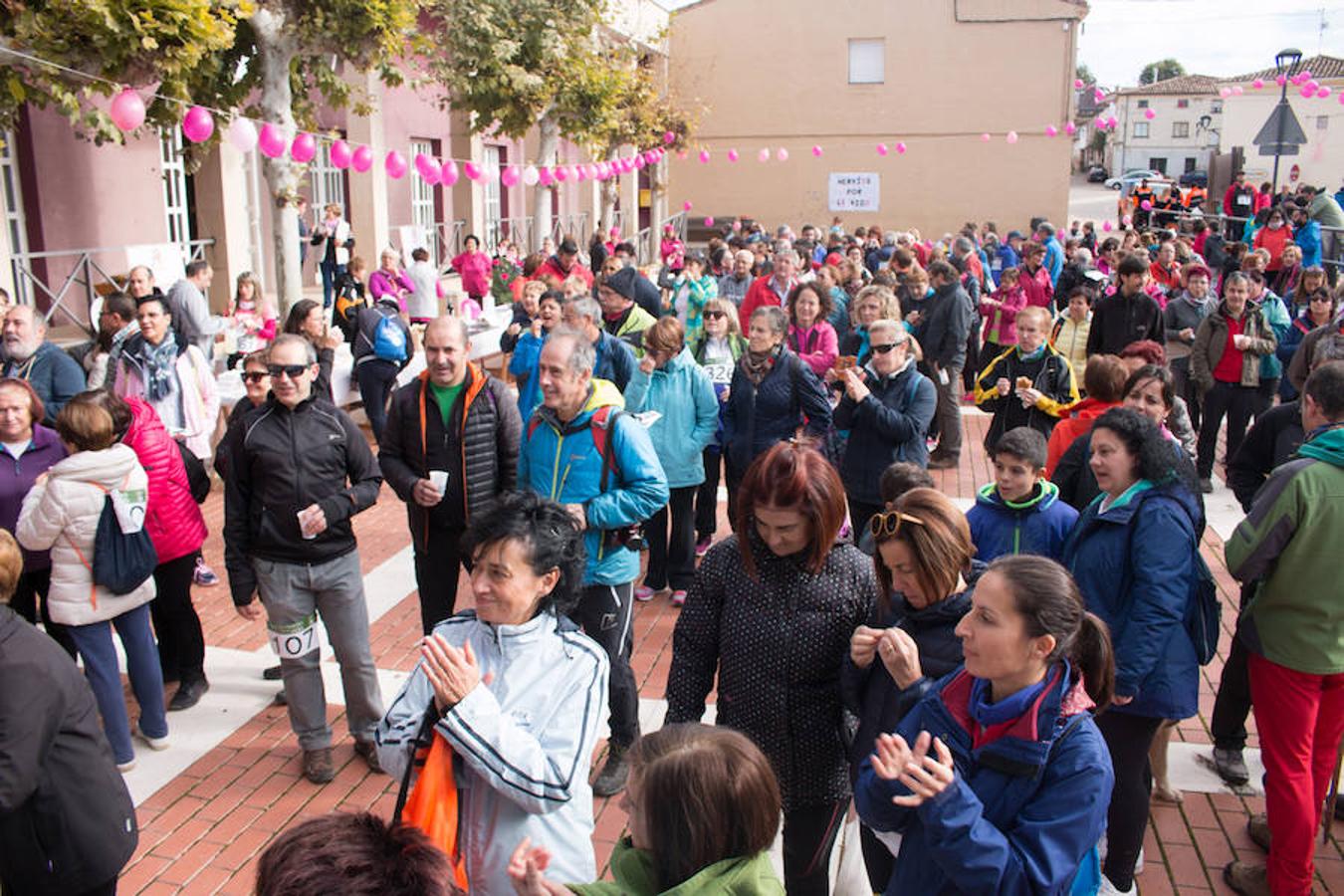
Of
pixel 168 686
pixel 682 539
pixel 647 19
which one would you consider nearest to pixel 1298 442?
pixel 682 539

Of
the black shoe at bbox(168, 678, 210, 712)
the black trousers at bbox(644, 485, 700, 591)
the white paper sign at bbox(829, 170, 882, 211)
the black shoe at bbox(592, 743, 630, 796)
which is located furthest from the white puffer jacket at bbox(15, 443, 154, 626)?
the white paper sign at bbox(829, 170, 882, 211)

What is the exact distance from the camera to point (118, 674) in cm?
468

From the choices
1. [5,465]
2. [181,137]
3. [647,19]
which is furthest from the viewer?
[647,19]

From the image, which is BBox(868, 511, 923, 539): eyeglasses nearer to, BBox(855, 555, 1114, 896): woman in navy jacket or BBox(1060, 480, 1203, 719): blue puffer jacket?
BBox(855, 555, 1114, 896): woman in navy jacket

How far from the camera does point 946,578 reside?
299 centimetres

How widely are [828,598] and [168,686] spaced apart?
405 cm

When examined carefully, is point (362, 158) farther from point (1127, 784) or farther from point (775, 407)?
point (1127, 784)

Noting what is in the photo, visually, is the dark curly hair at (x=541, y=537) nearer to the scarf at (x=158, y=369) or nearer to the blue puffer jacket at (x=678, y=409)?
the blue puffer jacket at (x=678, y=409)

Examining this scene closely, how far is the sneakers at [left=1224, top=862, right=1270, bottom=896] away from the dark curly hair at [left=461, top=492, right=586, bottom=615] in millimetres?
2701

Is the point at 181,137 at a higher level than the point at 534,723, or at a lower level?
higher

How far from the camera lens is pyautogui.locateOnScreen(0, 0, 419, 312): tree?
753cm

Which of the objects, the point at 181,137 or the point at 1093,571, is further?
the point at 181,137

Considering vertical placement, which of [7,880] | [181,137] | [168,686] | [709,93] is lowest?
[168,686]

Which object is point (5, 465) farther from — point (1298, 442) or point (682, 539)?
point (1298, 442)
